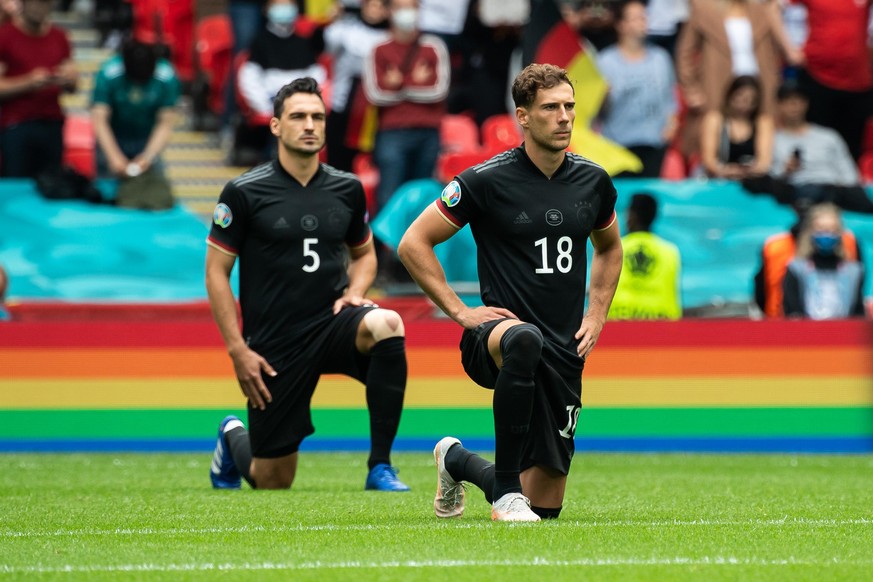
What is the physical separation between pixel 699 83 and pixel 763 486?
7.20 m

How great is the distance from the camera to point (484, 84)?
16391 millimetres

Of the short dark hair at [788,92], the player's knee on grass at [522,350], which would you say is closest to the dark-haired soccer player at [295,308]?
the player's knee on grass at [522,350]

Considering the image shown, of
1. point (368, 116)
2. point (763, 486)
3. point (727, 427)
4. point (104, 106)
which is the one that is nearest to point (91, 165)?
point (104, 106)

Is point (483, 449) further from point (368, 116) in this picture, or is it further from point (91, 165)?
point (91, 165)

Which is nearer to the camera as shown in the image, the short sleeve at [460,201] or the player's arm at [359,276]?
the short sleeve at [460,201]

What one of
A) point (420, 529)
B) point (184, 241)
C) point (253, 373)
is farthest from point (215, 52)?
point (420, 529)

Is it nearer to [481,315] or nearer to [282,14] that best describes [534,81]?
[481,315]

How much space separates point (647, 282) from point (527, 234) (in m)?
5.61

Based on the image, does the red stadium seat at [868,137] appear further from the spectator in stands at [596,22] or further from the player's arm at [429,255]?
the player's arm at [429,255]

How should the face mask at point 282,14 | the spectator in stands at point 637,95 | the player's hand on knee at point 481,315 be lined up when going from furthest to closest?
the spectator in stands at point 637,95, the face mask at point 282,14, the player's hand on knee at point 481,315

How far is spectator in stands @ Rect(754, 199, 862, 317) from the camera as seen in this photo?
44.4ft

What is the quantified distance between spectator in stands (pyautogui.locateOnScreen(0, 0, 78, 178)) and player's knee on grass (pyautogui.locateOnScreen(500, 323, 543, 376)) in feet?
27.8

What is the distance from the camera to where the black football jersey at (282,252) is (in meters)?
9.16

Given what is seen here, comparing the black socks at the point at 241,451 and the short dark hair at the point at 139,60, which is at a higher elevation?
the short dark hair at the point at 139,60
